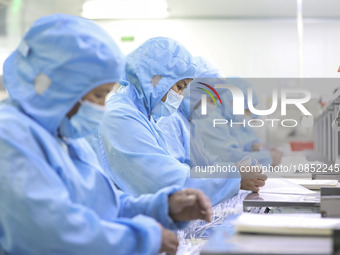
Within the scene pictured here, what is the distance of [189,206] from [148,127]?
2.42 feet

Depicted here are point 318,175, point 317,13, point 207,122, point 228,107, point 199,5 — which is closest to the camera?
point 318,175

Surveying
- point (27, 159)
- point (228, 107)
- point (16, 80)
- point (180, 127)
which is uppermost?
point (16, 80)

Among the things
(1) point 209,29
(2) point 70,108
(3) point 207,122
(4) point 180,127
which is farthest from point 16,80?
(1) point 209,29

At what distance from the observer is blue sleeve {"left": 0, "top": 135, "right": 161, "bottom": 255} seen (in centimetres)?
100

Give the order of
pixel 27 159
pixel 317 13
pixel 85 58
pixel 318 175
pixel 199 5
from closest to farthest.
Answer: pixel 27 159 < pixel 85 58 < pixel 318 175 < pixel 199 5 < pixel 317 13

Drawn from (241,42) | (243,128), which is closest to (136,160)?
(243,128)

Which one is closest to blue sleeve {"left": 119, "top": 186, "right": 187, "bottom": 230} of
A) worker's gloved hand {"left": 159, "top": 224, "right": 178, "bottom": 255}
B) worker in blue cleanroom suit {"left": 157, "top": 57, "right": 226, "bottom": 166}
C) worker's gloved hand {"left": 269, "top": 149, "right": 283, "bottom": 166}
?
worker's gloved hand {"left": 159, "top": 224, "right": 178, "bottom": 255}

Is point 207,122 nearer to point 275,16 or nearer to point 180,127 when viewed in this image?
point 180,127

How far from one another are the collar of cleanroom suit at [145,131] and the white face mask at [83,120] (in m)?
0.61

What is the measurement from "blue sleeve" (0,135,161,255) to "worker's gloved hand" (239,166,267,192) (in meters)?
1.22

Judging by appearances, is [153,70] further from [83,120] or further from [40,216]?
[40,216]

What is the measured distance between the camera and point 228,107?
4730 mm

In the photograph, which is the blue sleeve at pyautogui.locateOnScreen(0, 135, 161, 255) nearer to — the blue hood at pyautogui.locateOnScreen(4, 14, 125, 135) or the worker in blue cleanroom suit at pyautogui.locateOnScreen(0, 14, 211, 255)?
the worker in blue cleanroom suit at pyautogui.locateOnScreen(0, 14, 211, 255)

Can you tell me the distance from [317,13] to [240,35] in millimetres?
1084
